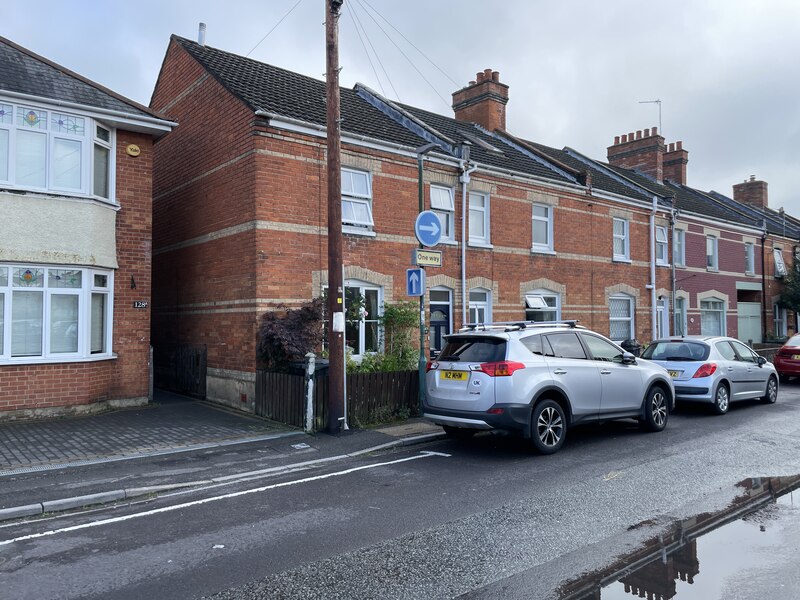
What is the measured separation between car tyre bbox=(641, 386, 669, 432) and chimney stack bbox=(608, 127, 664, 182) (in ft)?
67.2

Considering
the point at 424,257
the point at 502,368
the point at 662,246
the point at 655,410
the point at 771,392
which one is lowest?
the point at 771,392

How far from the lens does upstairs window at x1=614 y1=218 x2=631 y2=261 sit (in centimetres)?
2083

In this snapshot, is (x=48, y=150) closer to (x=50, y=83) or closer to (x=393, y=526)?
(x=50, y=83)

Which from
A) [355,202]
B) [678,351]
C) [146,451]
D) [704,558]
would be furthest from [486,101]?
[704,558]

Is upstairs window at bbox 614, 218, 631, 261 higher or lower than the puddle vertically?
higher

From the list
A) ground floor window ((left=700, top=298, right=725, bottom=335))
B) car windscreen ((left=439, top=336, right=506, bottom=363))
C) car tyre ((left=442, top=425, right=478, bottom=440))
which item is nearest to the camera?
car windscreen ((left=439, top=336, right=506, bottom=363))

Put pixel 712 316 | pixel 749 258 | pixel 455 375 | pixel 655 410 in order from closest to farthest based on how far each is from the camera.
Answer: pixel 455 375
pixel 655 410
pixel 712 316
pixel 749 258

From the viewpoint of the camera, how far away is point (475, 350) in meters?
8.54

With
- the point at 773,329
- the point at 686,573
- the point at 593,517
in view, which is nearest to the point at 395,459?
the point at 593,517

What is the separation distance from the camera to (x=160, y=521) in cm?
590

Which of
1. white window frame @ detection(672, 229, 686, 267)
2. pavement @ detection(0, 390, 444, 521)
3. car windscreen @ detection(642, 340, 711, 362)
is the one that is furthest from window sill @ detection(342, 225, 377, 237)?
white window frame @ detection(672, 229, 686, 267)

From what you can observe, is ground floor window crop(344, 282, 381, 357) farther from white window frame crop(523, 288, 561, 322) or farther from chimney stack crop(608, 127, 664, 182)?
chimney stack crop(608, 127, 664, 182)

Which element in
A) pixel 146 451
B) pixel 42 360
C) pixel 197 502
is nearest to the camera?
pixel 197 502

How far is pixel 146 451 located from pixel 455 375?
15.0 ft
